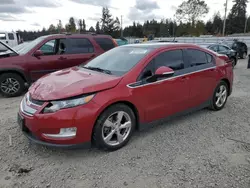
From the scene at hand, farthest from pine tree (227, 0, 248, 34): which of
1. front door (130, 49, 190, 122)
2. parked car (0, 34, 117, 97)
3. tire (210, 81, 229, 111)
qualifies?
front door (130, 49, 190, 122)

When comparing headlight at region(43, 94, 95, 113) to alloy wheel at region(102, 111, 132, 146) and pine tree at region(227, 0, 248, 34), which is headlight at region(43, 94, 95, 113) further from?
pine tree at region(227, 0, 248, 34)

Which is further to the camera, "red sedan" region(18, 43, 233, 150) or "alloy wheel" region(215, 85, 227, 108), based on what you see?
"alloy wheel" region(215, 85, 227, 108)

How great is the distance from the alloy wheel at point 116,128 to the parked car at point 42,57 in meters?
3.93

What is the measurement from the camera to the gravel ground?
8.49 ft

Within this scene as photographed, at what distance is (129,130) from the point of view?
3330mm

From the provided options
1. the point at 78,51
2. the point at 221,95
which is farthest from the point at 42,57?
the point at 221,95

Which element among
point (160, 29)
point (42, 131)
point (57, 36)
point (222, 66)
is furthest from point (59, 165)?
point (160, 29)

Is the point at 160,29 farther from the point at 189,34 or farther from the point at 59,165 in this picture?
the point at 59,165

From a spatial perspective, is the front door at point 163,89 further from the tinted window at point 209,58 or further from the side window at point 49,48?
the side window at point 49,48

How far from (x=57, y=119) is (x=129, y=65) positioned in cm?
141

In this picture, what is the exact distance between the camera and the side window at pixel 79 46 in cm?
673

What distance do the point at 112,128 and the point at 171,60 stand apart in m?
1.63

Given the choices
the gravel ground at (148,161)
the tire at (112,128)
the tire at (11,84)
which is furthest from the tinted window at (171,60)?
the tire at (11,84)

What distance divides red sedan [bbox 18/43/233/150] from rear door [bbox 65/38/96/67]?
2709mm
